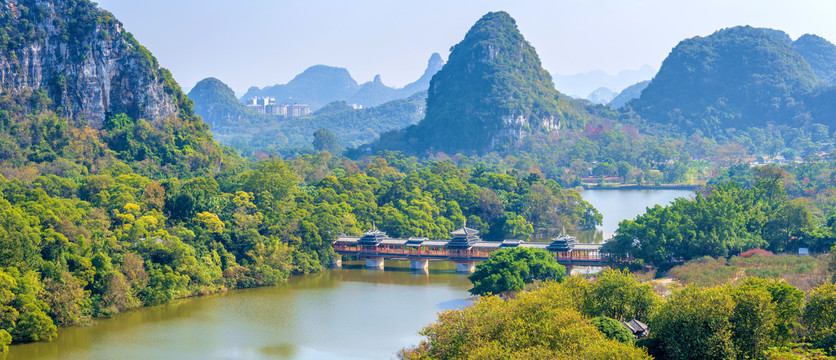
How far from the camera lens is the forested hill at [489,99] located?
114 meters

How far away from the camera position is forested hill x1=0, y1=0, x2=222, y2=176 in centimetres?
6266

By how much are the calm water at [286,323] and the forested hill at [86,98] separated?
26.2 m

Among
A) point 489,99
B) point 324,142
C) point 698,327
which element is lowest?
Answer: point 698,327

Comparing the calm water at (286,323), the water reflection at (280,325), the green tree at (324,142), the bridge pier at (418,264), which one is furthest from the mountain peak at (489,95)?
the water reflection at (280,325)

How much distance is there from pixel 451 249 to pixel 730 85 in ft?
335

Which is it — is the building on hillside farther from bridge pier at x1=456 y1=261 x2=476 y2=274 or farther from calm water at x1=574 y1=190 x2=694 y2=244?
calm water at x1=574 y1=190 x2=694 y2=244

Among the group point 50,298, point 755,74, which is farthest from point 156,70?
point 755,74

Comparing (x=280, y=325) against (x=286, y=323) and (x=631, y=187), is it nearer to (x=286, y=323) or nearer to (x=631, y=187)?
(x=286, y=323)

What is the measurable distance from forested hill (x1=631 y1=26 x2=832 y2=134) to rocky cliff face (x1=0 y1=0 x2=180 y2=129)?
271 ft

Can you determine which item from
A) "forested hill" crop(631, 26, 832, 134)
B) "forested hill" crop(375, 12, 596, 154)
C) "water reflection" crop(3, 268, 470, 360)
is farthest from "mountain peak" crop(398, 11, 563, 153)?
→ "water reflection" crop(3, 268, 470, 360)

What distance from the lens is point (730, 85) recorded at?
135 meters

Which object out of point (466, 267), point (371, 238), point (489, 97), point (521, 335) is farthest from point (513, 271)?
point (489, 97)

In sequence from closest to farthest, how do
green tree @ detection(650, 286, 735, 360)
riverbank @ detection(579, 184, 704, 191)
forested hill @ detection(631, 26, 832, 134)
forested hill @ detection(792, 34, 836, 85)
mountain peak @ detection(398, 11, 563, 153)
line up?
1. green tree @ detection(650, 286, 735, 360)
2. riverbank @ detection(579, 184, 704, 191)
3. mountain peak @ detection(398, 11, 563, 153)
4. forested hill @ detection(631, 26, 832, 134)
5. forested hill @ detection(792, 34, 836, 85)

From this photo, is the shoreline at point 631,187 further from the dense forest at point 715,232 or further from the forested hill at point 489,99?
the dense forest at point 715,232
